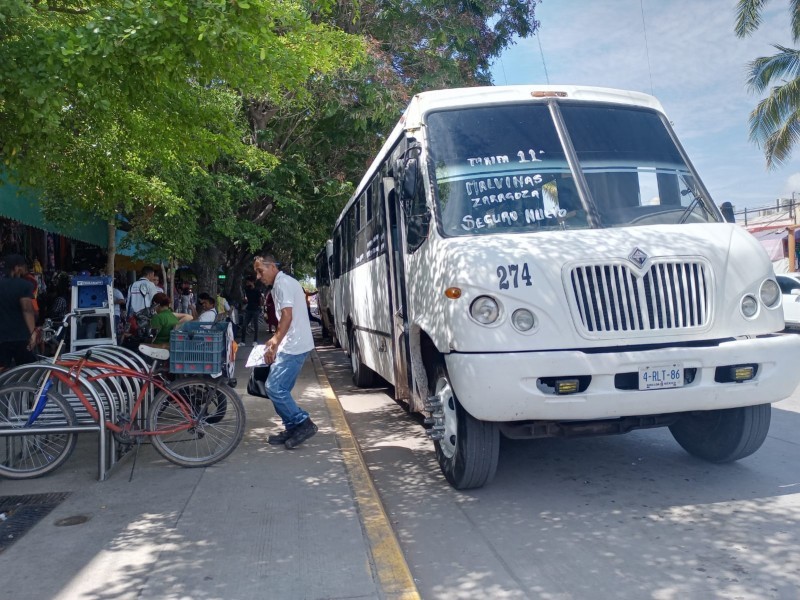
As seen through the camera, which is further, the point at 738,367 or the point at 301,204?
the point at 301,204

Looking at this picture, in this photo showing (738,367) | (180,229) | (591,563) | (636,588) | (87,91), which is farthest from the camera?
(180,229)

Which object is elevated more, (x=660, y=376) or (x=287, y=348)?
(x=287, y=348)

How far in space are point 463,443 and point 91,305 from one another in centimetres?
547

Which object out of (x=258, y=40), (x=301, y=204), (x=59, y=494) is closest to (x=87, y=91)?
(x=258, y=40)

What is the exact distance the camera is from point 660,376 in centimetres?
467

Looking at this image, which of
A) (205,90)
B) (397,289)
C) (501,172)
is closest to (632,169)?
(501,172)

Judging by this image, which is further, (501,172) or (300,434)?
(300,434)

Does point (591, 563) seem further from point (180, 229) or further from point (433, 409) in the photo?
point (180, 229)

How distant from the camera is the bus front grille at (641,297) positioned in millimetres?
4691

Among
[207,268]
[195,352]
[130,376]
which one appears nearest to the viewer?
[195,352]

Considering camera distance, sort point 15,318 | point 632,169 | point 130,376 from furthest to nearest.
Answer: point 15,318
point 130,376
point 632,169

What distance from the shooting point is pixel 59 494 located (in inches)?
212

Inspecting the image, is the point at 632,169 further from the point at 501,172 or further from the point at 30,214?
the point at 30,214

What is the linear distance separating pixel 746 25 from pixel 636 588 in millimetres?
20867
